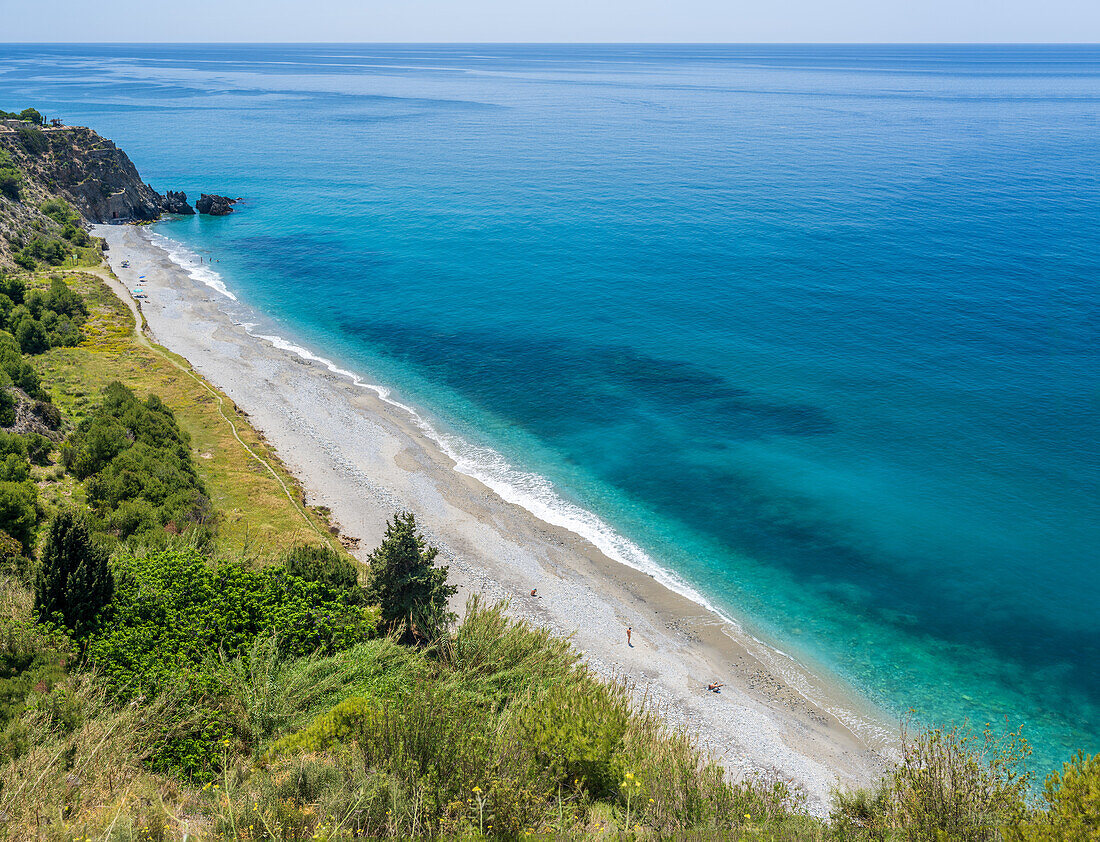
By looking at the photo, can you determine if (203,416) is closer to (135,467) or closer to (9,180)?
(135,467)

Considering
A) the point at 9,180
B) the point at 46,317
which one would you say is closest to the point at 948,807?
the point at 46,317

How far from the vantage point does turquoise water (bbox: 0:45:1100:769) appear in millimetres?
41438

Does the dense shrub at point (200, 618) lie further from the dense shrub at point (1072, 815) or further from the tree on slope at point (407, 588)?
the dense shrub at point (1072, 815)

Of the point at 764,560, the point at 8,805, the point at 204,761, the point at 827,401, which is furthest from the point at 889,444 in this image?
the point at 8,805

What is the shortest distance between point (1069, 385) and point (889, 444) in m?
21.7

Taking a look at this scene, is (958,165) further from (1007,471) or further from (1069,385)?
(1007,471)

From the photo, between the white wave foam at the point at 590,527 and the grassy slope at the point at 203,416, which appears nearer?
the white wave foam at the point at 590,527

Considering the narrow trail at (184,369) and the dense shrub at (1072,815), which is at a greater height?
the dense shrub at (1072,815)

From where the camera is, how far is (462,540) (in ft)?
153

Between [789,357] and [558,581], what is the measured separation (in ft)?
132

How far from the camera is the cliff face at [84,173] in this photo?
103 metres

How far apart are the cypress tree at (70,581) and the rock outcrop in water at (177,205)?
119m

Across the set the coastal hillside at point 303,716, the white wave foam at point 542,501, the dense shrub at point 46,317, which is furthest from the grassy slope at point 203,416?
the white wave foam at point 542,501

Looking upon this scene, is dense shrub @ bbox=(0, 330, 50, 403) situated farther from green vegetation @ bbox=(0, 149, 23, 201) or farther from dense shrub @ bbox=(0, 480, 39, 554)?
green vegetation @ bbox=(0, 149, 23, 201)
